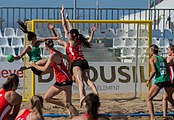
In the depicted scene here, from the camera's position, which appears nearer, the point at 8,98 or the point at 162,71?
the point at 8,98

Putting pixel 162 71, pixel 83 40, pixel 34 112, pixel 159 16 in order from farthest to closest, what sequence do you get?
pixel 159 16 < pixel 83 40 < pixel 162 71 < pixel 34 112

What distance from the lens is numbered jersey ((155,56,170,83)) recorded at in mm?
10945

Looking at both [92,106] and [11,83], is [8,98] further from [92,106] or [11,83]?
[92,106]

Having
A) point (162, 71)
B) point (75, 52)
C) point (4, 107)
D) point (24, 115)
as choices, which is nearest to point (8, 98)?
point (4, 107)

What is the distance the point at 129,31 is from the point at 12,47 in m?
4.13

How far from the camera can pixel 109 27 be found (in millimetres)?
17484

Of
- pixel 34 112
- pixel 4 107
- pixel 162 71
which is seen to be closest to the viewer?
pixel 34 112

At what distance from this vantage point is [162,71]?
1105cm

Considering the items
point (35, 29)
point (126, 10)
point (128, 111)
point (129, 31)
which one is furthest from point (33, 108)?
point (126, 10)

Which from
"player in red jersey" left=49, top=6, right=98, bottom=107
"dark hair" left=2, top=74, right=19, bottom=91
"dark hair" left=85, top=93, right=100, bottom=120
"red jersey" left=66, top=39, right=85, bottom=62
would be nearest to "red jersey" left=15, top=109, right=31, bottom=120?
"dark hair" left=2, top=74, right=19, bottom=91

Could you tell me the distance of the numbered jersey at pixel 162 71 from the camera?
35.9 ft

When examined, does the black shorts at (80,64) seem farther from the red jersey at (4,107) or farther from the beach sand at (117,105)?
the red jersey at (4,107)

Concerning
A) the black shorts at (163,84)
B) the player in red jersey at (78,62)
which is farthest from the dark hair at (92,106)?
the black shorts at (163,84)

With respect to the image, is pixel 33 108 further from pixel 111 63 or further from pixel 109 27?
pixel 109 27
